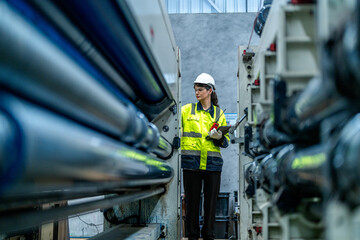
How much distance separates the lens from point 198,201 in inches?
124

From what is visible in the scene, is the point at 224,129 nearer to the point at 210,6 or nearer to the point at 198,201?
the point at 198,201

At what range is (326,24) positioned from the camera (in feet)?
2.48

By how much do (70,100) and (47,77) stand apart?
A: 16cm

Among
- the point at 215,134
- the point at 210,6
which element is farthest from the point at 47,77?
the point at 210,6

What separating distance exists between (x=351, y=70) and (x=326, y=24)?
0.61 ft

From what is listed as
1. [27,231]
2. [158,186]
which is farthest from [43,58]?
[158,186]

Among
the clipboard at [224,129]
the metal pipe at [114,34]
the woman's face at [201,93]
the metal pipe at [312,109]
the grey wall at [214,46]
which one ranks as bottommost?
the metal pipe at [312,109]

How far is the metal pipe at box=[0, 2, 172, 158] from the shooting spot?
732 millimetres

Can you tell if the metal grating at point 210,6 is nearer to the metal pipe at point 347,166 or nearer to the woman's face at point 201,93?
the woman's face at point 201,93

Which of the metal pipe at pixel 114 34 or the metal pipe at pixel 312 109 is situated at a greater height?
the metal pipe at pixel 114 34

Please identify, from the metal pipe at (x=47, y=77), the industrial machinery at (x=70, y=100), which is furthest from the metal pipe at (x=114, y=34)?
the metal pipe at (x=47, y=77)

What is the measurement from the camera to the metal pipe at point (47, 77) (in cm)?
73

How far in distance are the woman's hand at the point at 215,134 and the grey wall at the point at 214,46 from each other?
2448 mm

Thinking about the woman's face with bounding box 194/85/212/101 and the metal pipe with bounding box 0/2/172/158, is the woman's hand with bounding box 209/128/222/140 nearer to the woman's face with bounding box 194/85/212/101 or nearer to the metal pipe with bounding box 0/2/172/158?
the woman's face with bounding box 194/85/212/101
